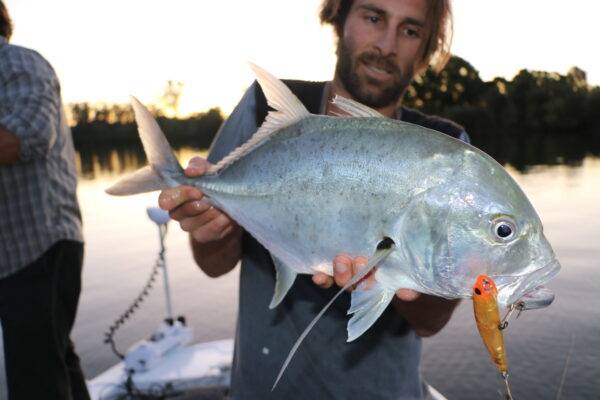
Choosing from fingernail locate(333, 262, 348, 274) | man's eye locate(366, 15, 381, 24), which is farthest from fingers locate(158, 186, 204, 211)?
man's eye locate(366, 15, 381, 24)

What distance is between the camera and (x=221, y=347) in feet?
18.9

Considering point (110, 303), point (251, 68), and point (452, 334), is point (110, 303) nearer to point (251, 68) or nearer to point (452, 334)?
point (452, 334)

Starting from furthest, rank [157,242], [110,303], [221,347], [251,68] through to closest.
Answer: [157,242] < [110,303] < [221,347] < [251,68]

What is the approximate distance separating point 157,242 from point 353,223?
1655 cm

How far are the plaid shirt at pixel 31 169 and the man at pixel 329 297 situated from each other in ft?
4.11

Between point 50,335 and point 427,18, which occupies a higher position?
point 427,18

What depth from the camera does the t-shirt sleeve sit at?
277 cm

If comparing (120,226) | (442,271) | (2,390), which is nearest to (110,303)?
(2,390)

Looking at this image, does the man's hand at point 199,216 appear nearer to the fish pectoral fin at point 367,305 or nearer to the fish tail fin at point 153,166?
the fish tail fin at point 153,166

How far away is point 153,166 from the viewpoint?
2.33m

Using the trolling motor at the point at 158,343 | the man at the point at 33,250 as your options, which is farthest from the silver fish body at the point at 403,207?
the trolling motor at the point at 158,343

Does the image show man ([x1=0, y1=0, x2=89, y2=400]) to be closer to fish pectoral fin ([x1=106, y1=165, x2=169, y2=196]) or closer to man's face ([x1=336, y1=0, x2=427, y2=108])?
fish pectoral fin ([x1=106, y1=165, x2=169, y2=196])

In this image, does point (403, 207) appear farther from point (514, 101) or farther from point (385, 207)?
point (514, 101)

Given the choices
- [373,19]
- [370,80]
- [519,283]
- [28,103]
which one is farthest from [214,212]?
[28,103]
